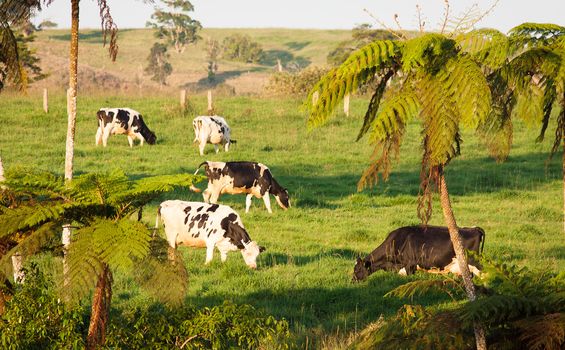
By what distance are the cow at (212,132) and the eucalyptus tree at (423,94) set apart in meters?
23.1

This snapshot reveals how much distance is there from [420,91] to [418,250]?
8420 millimetres

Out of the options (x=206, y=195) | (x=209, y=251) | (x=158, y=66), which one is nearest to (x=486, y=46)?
(x=209, y=251)

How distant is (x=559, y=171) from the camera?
29234 millimetres

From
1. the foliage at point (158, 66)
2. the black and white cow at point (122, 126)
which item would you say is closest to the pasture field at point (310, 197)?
the black and white cow at point (122, 126)

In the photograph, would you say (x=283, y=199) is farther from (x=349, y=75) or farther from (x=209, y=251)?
(x=349, y=75)

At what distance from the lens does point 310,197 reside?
2423 centimetres

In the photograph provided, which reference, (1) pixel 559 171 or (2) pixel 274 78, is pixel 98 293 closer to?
(1) pixel 559 171

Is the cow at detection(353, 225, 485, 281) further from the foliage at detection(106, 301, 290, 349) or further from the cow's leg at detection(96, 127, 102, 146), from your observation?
the cow's leg at detection(96, 127, 102, 146)

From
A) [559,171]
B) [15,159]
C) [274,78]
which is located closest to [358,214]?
[559,171]

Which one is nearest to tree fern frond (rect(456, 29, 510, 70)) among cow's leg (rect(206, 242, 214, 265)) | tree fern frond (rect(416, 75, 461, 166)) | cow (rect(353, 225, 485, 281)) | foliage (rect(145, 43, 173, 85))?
tree fern frond (rect(416, 75, 461, 166))

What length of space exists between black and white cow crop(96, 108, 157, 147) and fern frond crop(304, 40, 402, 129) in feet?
82.5

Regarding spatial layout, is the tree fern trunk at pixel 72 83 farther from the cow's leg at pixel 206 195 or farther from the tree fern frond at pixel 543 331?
the cow's leg at pixel 206 195

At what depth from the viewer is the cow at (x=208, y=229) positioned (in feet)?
52.7

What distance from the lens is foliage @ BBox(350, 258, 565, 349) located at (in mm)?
6355
